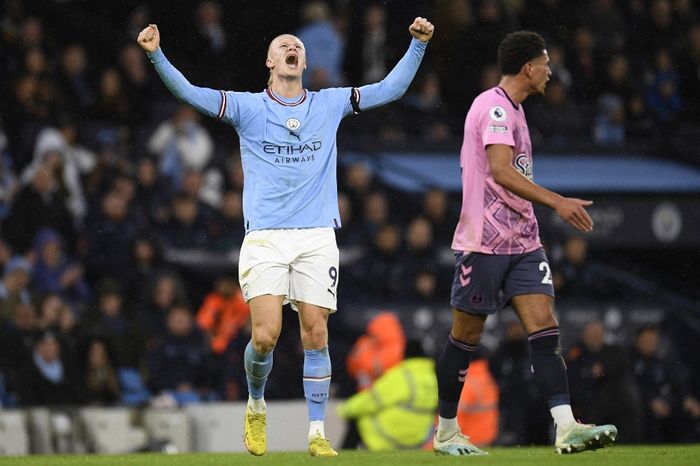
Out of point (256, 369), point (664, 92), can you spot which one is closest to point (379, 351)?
point (256, 369)

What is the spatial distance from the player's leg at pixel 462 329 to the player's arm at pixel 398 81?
1133 millimetres

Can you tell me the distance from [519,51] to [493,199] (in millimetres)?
930

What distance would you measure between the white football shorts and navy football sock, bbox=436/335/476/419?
78cm

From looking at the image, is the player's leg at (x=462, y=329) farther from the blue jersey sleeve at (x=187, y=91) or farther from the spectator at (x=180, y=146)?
the spectator at (x=180, y=146)

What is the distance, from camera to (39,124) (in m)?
17.0

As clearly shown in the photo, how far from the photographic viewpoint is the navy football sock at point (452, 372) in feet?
30.8

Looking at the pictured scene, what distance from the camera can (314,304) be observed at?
30.7 ft

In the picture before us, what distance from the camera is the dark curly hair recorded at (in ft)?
30.6

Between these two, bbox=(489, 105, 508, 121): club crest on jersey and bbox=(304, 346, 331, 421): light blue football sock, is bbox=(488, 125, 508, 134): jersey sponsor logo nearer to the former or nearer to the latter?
bbox=(489, 105, 508, 121): club crest on jersey

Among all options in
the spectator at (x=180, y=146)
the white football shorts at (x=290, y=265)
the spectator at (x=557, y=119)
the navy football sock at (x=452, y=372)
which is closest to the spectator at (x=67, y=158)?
the spectator at (x=180, y=146)

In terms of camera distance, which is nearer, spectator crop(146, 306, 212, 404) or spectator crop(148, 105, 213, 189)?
spectator crop(146, 306, 212, 404)

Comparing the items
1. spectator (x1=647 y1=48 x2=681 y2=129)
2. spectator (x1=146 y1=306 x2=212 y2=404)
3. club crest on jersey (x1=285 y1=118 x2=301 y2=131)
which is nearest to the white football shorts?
club crest on jersey (x1=285 y1=118 x2=301 y2=131)

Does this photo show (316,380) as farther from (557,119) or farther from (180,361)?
(557,119)

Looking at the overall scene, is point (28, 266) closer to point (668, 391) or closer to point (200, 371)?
point (200, 371)
